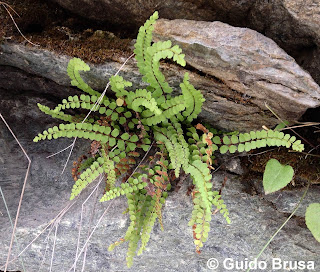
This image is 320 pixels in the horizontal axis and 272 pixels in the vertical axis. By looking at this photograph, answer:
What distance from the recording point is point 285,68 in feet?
7.79

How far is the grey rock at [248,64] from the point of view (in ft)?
7.78

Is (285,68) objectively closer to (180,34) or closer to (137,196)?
(180,34)

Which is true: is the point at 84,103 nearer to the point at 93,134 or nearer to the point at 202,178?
the point at 93,134

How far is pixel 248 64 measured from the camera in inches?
94.4

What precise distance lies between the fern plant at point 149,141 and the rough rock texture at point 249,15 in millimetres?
546

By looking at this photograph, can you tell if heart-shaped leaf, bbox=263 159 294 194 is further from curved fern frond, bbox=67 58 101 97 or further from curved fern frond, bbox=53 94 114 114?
curved fern frond, bbox=67 58 101 97

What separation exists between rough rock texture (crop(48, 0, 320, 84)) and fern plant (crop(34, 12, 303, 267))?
0.55 meters

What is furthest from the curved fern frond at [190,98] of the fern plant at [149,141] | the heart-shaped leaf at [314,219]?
the heart-shaped leaf at [314,219]

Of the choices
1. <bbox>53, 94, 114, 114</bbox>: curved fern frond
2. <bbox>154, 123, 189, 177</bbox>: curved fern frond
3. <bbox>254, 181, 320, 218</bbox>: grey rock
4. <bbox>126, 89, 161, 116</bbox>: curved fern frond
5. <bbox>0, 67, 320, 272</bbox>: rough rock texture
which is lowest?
<bbox>0, 67, 320, 272</bbox>: rough rock texture

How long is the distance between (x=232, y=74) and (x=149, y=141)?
77cm

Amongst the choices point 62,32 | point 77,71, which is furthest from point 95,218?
point 62,32

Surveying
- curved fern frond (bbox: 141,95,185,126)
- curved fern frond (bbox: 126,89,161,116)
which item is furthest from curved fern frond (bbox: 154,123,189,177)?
curved fern frond (bbox: 126,89,161,116)

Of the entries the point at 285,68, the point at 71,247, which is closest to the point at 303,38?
the point at 285,68

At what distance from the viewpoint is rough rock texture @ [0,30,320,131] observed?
238 cm
